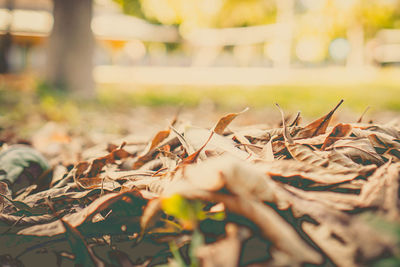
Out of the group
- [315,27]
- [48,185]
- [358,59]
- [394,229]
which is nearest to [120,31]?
[315,27]

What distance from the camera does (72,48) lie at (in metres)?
5.45

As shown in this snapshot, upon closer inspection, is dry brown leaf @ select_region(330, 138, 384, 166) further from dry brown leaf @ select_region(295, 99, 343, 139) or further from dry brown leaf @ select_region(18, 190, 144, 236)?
dry brown leaf @ select_region(18, 190, 144, 236)

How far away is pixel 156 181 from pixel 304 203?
39cm

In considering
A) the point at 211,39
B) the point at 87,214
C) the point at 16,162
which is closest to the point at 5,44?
the point at 16,162

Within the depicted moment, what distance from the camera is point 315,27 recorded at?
57.8 feet

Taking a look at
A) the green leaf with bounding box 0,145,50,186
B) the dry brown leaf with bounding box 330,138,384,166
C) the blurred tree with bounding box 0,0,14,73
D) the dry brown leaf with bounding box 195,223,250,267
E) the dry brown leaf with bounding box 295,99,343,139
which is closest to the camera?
the dry brown leaf with bounding box 195,223,250,267

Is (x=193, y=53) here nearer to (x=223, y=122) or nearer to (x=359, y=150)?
(x=223, y=122)

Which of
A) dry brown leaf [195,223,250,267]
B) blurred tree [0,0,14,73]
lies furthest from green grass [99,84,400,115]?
dry brown leaf [195,223,250,267]

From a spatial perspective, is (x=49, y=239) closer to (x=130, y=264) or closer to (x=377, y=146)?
(x=130, y=264)

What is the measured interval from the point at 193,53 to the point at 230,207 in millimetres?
19960

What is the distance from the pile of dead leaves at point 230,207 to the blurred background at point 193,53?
326 cm

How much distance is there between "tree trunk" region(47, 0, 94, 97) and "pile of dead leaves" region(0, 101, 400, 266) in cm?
451

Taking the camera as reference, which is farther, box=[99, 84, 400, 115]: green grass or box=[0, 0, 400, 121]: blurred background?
box=[0, 0, 400, 121]: blurred background

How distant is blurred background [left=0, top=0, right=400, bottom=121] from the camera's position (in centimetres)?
546
